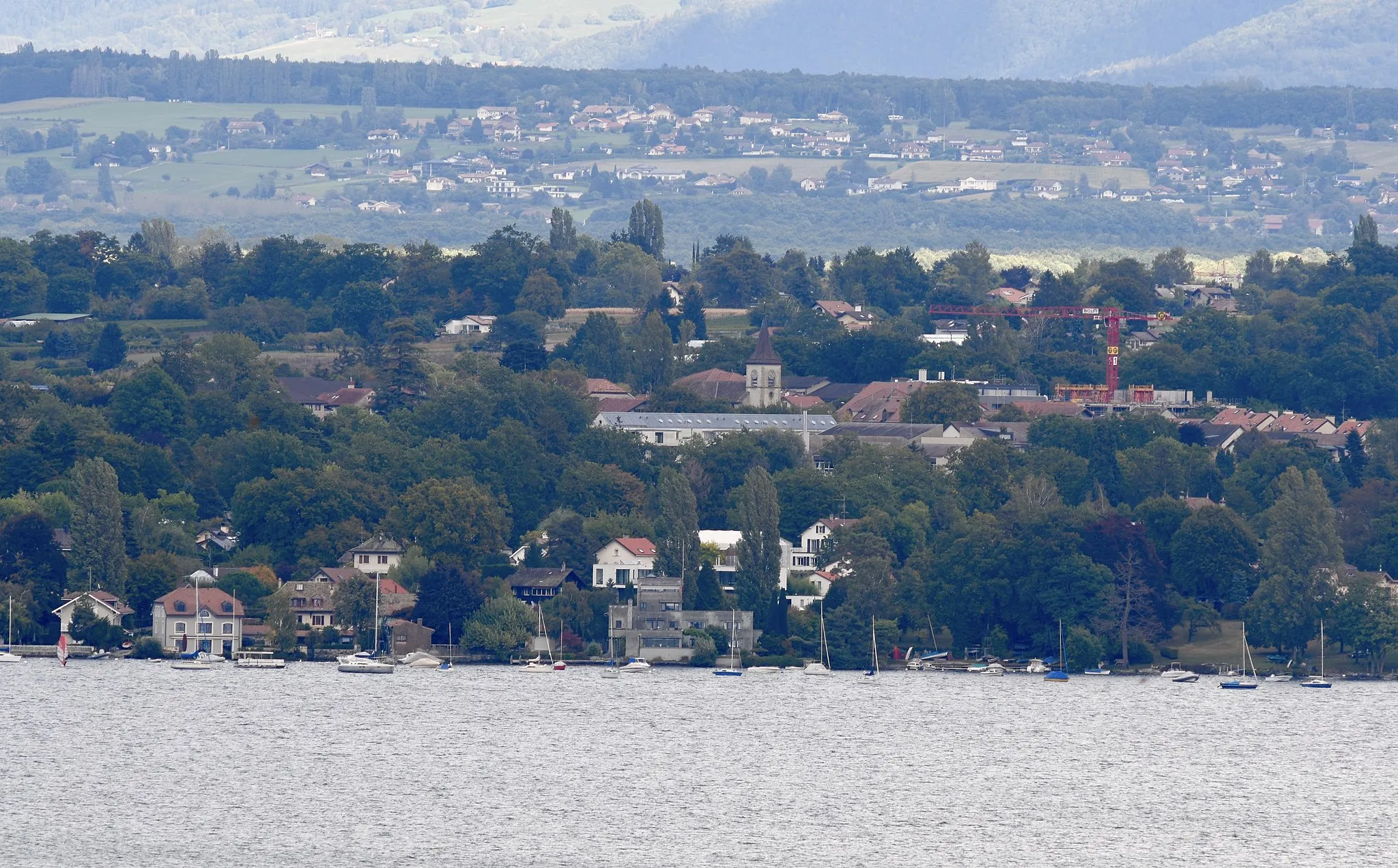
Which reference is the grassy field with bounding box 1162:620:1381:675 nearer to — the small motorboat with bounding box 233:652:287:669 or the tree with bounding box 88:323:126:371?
the small motorboat with bounding box 233:652:287:669

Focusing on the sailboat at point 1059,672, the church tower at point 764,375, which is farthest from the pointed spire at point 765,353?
the sailboat at point 1059,672

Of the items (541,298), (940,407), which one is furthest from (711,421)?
(541,298)

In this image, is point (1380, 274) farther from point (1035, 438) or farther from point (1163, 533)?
point (1163, 533)

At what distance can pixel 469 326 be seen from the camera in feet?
475

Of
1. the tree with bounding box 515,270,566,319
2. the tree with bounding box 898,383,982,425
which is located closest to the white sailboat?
the tree with bounding box 898,383,982,425

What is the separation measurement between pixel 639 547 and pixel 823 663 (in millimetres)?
9290

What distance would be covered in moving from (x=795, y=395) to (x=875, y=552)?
4451cm

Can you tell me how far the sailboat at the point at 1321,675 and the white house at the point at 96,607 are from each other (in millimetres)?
33448

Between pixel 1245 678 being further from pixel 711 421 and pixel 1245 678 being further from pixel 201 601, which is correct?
pixel 711 421

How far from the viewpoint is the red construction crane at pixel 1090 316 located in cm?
13050

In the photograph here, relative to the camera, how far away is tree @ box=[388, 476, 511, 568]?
3477 inches

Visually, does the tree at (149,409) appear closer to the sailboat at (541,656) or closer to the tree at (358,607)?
the tree at (358,607)

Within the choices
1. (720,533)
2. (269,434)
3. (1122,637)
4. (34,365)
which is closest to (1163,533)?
→ (1122,637)

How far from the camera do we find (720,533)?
94188mm
